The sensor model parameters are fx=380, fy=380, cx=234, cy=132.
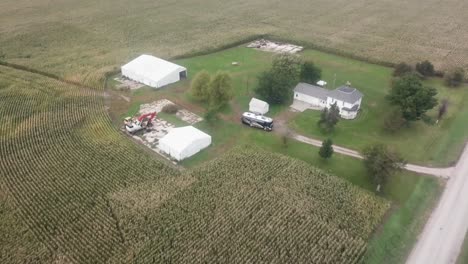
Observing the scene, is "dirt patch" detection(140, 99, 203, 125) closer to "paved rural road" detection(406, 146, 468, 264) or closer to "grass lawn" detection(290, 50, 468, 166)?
"grass lawn" detection(290, 50, 468, 166)

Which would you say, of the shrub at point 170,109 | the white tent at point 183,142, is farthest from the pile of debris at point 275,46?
the white tent at point 183,142

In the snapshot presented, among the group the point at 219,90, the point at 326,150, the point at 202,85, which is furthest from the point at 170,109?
the point at 326,150

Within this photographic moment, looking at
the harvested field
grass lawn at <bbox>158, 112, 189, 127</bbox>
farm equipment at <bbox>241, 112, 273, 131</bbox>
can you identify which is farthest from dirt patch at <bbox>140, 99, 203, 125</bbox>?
the harvested field

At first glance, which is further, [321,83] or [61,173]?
[321,83]

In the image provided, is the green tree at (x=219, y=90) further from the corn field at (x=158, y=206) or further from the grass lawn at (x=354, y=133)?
the corn field at (x=158, y=206)

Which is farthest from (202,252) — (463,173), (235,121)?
(463,173)

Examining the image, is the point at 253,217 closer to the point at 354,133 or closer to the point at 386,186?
the point at 386,186
